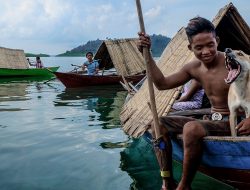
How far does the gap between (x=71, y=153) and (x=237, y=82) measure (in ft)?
11.8

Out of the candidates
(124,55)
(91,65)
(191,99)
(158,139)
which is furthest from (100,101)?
(158,139)

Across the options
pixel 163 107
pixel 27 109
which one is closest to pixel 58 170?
pixel 163 107

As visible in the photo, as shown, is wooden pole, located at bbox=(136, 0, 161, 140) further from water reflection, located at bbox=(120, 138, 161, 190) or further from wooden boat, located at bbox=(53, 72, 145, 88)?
wooden boat, located at bbox=(53, 72, 145, 88)

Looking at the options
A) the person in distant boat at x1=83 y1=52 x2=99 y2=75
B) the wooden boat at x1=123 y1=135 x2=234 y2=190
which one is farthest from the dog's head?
the person in distant boat at x1=83 y1=52 x2=99 y2=75

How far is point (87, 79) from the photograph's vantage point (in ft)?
55.1

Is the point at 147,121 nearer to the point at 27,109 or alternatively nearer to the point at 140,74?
the point at 27,109

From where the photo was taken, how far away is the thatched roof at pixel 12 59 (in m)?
26.1

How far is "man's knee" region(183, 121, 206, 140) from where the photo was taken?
359 centimetres

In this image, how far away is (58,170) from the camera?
18.1ft

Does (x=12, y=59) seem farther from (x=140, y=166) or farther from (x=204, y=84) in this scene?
(x=204, y=84)

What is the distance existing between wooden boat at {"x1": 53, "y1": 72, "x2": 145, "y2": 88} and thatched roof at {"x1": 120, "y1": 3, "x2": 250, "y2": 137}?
25.3 ft

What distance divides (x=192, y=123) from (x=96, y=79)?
13.5m

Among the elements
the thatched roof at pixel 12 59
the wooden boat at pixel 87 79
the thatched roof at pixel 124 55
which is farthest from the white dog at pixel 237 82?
the thatched roof at pixel 12 59

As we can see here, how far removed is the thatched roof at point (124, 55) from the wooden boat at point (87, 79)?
0.66m
